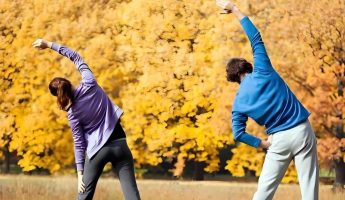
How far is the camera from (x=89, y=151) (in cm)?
585

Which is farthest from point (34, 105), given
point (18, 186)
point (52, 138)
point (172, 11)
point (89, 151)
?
point (89, 151)

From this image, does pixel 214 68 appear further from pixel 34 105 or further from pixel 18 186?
pixel 18 186

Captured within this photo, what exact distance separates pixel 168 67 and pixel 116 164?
37.1 ft

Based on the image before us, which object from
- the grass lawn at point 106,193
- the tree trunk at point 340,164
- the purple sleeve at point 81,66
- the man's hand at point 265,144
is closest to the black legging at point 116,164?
the purple sleeve at point 81,66

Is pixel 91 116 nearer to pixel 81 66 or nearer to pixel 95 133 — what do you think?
pixel 95 133

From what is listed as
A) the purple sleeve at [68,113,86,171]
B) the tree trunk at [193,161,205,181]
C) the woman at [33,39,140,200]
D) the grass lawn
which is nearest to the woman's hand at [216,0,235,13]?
the woman at [33,39,140,200]

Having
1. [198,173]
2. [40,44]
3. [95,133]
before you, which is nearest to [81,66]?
[40,44]

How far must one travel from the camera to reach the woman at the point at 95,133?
5762 mm

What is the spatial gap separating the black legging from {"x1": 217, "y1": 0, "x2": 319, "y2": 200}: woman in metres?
0.98

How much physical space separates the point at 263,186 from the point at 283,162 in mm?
230

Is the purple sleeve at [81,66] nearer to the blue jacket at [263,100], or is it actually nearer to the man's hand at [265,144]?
the blue jacket at [263,100]

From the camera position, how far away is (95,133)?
579 cm

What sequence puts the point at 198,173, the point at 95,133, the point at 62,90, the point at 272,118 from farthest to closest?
the point at 198,173 → the point at 95,133 → the point at 62,90 → the point at 272,118

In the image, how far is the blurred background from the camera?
16.0 metres
